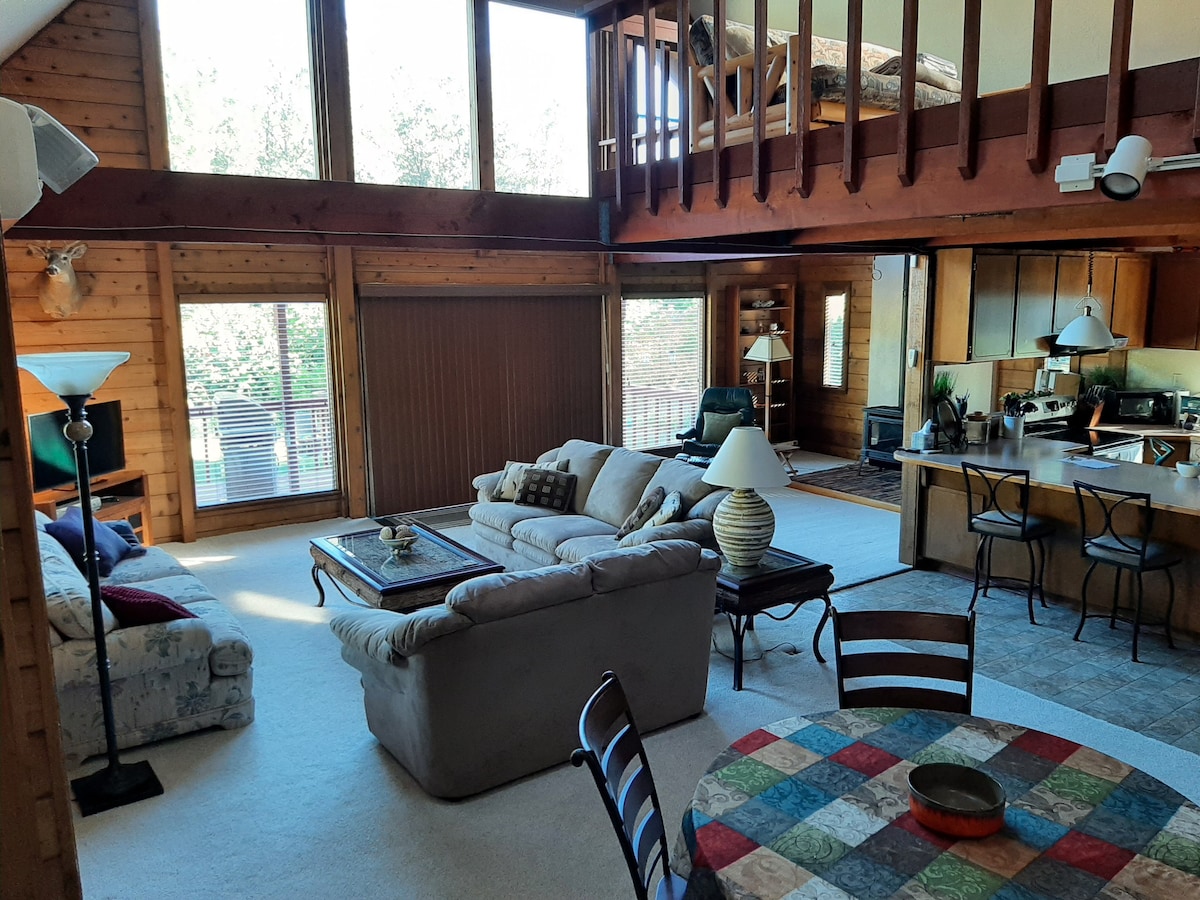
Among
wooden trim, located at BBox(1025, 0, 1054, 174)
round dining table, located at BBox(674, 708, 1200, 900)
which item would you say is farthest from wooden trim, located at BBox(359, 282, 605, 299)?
round dining table, located at BBox(674, 708, 1200, 900)

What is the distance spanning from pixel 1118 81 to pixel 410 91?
19.9 ft

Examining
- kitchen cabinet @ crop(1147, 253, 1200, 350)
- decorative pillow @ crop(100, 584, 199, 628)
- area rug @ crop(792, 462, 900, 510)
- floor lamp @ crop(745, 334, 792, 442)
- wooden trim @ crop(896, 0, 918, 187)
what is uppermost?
wooden trim @ crop(896, 0, 918, 187)

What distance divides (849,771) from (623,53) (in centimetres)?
407

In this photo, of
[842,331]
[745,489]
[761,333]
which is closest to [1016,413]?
[745,489]

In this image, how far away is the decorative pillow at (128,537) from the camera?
5340 millimetres

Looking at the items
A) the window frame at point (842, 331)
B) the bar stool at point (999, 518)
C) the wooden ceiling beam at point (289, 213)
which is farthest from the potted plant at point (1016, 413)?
the wooden ceiling beam at point (289, 213)

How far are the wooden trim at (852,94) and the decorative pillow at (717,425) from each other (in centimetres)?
481

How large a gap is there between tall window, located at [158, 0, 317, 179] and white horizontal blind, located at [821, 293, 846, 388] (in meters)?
6.03

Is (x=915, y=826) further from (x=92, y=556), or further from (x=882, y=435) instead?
(x=882, y=435)

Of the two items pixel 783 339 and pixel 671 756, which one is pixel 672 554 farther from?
pixel 783 339

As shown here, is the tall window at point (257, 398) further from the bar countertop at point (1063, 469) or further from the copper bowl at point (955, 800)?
the copper bowl at point (955, 800)

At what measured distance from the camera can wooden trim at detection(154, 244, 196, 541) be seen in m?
6.66

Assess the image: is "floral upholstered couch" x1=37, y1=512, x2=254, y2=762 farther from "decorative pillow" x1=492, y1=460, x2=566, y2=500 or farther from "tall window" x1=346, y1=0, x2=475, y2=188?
"tall window" x1=346, y1=0, x2=475, y2=188

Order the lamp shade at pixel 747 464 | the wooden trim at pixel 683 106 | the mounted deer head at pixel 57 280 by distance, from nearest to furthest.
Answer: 1. the wooden trim at pixel 683 106
2. the lamp shade at pixel 747 464
3. the mounted deer head at pixel 57 280
